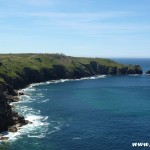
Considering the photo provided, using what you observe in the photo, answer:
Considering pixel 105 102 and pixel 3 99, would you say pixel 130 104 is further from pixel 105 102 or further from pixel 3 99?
pixel 3 99

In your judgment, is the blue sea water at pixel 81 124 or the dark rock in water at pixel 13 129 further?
the dark rock in water at pixel 13 129

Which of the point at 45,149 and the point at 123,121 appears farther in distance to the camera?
the point at 123,121

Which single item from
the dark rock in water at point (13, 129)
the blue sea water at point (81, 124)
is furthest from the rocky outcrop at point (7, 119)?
the blue sea water at point (81, 124)

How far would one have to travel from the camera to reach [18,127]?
12800cm

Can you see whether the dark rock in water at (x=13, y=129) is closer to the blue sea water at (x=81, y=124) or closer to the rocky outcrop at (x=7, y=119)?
the rocky outcrop at (x=7, y=119)

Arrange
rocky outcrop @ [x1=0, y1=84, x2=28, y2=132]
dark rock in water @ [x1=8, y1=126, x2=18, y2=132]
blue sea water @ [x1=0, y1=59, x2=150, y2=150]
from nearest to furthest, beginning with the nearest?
blue sea water @ [x1=0, y1=59, x2=150, y2=150] < dark rock in water @ [x1=8, y1=126, x2=18, y2=132] < rocky outcrop @ [x1=0, y1=84, x2=28, y2=132]

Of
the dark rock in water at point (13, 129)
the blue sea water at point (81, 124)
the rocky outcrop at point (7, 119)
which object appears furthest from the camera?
the rocky outcrop at point (7, 119)

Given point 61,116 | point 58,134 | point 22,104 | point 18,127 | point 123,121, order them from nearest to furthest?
point 58,134 < point 18,127 < point 123,121 < point 61,116 < point 22,104

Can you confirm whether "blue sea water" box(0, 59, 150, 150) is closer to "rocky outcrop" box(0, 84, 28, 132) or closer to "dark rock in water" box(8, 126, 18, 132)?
"dark rock in water" box(8, 126, 18, 132)

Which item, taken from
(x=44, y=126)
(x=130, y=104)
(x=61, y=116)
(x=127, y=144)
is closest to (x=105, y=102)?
(x=130, y=104)

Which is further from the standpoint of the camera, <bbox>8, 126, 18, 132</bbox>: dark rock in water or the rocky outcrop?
the rocky outcrop

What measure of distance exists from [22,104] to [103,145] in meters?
75.2

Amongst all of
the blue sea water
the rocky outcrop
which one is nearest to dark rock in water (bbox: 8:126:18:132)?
the rocky outcrop

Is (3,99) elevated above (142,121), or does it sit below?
above
